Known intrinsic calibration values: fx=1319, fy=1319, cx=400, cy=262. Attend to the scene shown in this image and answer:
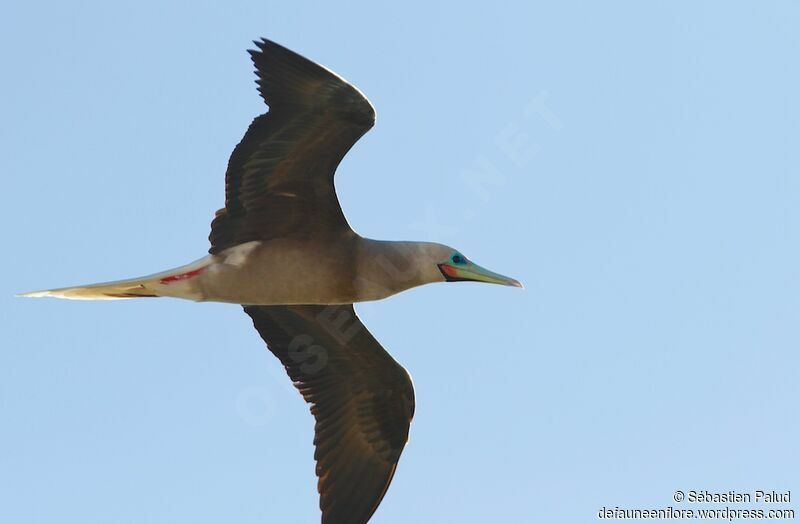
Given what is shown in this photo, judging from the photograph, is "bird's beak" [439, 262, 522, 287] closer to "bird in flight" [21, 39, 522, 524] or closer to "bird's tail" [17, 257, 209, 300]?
"bird in flight" [21, 39, 522, 524]

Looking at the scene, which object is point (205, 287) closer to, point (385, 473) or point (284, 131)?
point (284, 131)

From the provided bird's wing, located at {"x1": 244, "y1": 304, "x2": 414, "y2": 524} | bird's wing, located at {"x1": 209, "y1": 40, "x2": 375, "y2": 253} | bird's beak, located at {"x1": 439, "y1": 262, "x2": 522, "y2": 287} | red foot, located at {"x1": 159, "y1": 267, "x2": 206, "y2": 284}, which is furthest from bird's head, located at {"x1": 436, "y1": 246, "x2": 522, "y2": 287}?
red foot, located at {"x1": 159, "y1": 267, "x2": 206, "y2": 284}

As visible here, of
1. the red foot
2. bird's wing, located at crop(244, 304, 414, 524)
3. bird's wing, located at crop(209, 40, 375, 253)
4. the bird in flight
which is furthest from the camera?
bird's wing, located at crop(244, 304, 414, 524)

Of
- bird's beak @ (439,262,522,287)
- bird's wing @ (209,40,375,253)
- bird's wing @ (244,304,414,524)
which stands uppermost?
bird's wing @ (209,40,375,253)

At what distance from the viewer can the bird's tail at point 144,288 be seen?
11477 mm

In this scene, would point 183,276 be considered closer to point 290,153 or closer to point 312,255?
point 312,255

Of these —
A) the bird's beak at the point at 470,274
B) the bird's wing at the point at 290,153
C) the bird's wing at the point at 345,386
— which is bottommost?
the bird's wing at the point at 345,386

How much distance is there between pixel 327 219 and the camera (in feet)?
37.8

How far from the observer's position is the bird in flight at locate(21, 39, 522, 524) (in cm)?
1094

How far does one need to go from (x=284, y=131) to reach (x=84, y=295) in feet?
7.85

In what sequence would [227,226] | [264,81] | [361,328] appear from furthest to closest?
[361,328]
[227,226]
[264,81]

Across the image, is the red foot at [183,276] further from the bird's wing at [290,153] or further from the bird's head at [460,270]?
the bird's head at [460,270]

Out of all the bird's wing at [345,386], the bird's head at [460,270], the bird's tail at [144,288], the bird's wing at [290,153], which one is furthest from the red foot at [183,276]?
the bird's head at [460,270]

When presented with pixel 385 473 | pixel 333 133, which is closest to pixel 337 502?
pixel 385 473
